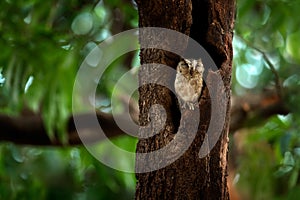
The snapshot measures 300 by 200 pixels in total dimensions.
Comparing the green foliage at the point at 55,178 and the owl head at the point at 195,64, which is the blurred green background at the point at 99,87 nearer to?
the green foliage at the point at 55,178

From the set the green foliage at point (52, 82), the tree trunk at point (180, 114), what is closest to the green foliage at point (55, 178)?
the green foliage at point (52, 82)

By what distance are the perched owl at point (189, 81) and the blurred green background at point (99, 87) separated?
23.6 inches

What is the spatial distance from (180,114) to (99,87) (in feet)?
2.62

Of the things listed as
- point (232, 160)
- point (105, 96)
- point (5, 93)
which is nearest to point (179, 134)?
point (5, 93)

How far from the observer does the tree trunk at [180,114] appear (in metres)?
0.62

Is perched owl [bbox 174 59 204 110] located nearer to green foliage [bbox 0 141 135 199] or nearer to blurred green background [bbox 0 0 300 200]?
blurred green background [bbox 0 0 300 200]

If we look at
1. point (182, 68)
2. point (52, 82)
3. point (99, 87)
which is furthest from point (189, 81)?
point (99, 87)

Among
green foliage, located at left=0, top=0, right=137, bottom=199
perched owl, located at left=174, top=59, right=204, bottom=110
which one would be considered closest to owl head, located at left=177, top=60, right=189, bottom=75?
perched owl, located at left=174, top=59, right=204, bottom=110

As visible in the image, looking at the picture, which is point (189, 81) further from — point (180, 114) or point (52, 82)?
point (52, 82)

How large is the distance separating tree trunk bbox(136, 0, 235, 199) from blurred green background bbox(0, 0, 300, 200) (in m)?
0.58

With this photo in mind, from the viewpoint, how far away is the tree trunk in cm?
62

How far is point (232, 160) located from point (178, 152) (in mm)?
1063

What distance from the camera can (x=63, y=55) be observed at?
4.18 feet

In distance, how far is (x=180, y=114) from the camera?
0.64m
